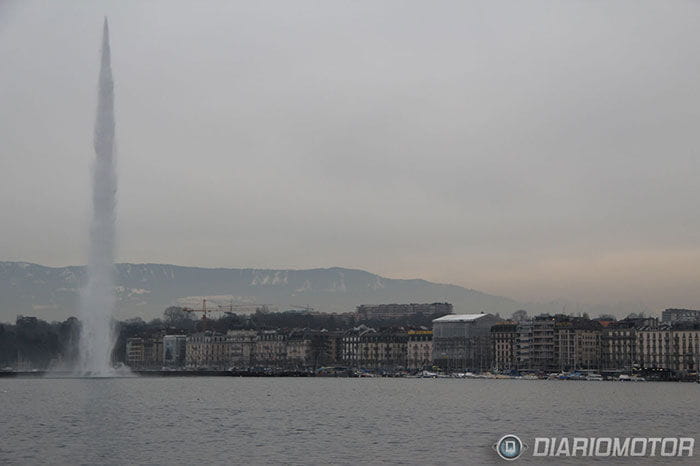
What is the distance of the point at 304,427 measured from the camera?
59375mm

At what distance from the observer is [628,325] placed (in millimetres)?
189750

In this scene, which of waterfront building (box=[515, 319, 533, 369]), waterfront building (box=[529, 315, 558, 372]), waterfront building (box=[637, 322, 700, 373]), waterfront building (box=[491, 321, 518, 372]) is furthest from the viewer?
waterfront building (box=[491, 321, 518, 372])

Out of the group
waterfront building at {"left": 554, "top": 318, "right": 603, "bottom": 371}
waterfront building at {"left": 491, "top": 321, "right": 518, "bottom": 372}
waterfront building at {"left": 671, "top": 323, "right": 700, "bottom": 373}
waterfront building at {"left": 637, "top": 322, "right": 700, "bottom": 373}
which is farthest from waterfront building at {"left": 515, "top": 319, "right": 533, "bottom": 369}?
waterfront building at {"left": 671, "top": 323, "right": 700, "bottom": 373}

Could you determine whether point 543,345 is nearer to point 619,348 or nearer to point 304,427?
point 619,348

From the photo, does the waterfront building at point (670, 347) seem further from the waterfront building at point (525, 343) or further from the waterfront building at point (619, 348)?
the waterfront building at point (525, 343)

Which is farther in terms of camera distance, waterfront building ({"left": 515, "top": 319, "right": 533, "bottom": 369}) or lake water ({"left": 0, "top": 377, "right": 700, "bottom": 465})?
waterfront building ({"left": 515, "top": 319, "right": 533, "bottom": 369})

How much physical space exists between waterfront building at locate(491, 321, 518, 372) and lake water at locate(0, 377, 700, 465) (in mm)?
95607

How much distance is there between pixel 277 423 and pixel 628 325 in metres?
137

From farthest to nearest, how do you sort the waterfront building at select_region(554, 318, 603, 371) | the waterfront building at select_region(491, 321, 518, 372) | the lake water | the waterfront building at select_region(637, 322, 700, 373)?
the waterfront building at select_region(491, 321, 518, 372) < the waterfront building at select_region(554, 318, 603, 371) < the waterfront building at select_region(637, 322, 700, 373) < the lake water

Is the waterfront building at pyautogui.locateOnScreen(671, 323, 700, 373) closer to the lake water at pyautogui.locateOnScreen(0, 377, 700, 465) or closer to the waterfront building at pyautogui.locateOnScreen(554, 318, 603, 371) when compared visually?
the waterfront building at pyautogui.locateOnScreen(554, 318, 603, 371)

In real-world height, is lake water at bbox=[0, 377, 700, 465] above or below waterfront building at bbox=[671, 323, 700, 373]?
below

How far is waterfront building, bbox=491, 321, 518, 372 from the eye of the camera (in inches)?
7559

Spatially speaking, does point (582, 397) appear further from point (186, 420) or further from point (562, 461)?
point (562, 461)

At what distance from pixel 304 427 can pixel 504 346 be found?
5440 inches
